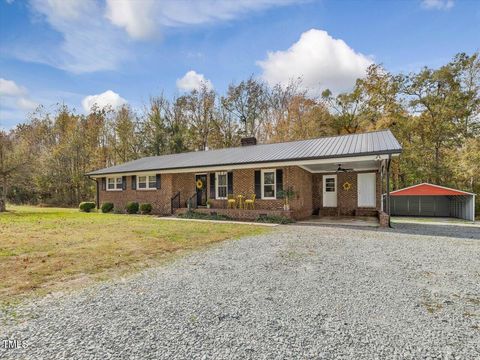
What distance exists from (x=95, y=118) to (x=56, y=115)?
13.6 ft

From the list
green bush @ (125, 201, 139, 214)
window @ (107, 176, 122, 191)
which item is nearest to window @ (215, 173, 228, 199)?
green bush @ (125, 201, 139, 214)

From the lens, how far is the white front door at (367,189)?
47.5ft

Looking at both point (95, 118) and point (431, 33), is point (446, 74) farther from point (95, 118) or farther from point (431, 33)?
point (95, 118)

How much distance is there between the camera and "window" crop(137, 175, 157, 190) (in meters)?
17.3

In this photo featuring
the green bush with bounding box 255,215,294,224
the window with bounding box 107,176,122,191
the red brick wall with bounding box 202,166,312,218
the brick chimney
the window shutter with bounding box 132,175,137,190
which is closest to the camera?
the green bush with bounding box 255,215,294,224

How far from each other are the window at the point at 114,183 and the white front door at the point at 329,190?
13045 millimetres

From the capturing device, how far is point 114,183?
63.9ft

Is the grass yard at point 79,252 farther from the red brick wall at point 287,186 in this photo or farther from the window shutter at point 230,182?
the window shutter at point 230,182

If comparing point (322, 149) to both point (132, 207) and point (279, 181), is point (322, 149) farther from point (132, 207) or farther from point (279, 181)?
point (132, 207)

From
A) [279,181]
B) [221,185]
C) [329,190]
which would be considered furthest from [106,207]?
[329,190]

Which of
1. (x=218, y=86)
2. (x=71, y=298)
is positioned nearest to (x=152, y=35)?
(x=71, y=298)

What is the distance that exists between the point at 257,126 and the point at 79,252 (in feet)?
80.2

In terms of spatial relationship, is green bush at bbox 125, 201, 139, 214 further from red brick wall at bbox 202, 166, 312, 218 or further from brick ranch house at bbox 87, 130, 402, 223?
red brick wall at bbox 202, 166, 312, 218

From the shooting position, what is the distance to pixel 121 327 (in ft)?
9.73
